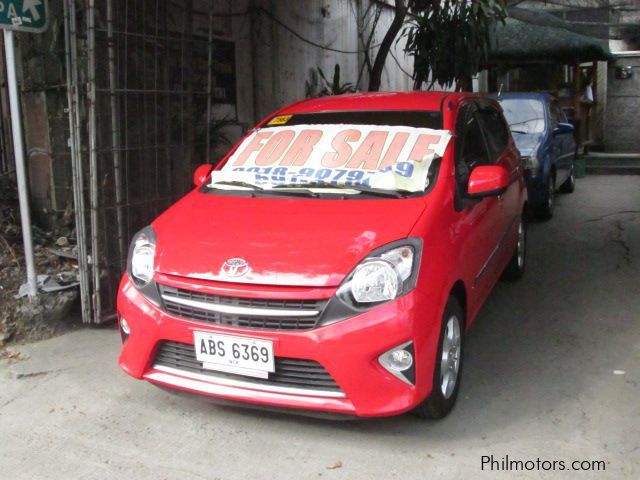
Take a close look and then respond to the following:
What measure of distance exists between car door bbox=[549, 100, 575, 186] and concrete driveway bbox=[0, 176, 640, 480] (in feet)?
13.8

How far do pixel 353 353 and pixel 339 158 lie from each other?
4.68 ft

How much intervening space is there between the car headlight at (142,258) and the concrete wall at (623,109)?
1436 cm

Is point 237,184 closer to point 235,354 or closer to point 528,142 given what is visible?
point 235,354

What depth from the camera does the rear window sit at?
4.18 metres

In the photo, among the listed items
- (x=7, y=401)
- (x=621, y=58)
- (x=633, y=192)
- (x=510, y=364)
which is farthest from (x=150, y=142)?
(x=621, y=58)

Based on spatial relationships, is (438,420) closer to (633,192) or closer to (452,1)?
(452,1)

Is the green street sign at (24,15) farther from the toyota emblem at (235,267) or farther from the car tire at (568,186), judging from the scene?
the car tire at (568,186)

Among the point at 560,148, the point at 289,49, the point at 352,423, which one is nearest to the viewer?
the point at 352,423

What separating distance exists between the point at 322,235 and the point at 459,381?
3.74 feet

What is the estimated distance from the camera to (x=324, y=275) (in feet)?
9.67

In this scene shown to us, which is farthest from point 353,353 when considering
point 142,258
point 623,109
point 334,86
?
point 623,109

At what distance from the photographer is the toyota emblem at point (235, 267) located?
3.03 m

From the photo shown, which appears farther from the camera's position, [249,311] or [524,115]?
[524,115]

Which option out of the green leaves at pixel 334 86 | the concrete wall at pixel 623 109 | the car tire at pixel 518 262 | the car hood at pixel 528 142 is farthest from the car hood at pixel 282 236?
the concrete wall at pixel 623 109
